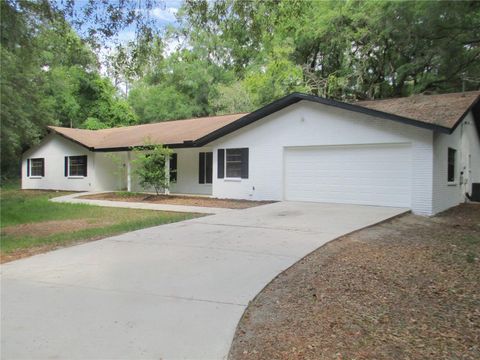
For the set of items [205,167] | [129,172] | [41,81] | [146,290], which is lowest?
[146,290]

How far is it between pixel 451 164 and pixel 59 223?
13.3 meters

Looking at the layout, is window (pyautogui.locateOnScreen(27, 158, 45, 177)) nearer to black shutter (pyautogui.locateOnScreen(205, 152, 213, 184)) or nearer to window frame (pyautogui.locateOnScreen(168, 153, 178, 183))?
window frame (pyautogui.locateOnScreen(168, 153, 178, 183))

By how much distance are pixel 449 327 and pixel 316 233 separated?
4.84 meters

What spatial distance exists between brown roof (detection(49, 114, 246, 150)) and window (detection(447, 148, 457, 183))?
1005cm

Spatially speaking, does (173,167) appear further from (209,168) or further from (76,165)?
(76,165)

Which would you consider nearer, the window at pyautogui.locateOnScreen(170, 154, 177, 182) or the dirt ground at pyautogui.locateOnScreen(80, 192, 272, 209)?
the dirt ground at pyautogui.locateOnScreen(80, 192, 272, 209)

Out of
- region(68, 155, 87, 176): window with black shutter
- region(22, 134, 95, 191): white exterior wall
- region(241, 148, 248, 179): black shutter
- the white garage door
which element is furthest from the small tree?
region(68, 155, 87, 176): window with black shutter

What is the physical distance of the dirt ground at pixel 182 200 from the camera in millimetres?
15277

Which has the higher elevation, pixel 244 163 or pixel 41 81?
pixel 41 81

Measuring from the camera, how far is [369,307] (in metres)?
4.54

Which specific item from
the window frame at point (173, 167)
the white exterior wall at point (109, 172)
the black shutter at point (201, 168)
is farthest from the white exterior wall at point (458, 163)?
the white exterior wall at point (109, 172)

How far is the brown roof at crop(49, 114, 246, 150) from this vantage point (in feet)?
65.1

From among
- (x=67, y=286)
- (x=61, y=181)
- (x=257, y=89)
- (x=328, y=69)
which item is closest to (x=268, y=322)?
(x=67, y=286)

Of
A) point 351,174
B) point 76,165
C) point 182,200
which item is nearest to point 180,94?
point 76,165
